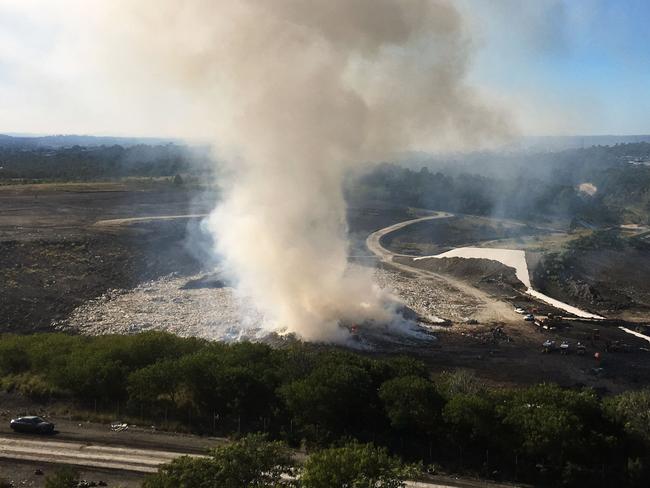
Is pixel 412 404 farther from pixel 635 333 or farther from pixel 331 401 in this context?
pixel 635 333

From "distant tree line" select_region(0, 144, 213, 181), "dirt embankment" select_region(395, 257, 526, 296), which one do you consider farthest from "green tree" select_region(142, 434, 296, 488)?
"distant tree line" select_region(0, 144, 213, 181)

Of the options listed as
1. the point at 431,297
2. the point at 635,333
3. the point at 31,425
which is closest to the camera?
the point at 31,425

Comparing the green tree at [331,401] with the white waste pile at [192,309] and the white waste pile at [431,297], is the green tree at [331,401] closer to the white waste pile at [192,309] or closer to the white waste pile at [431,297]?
the white waste pile at [192,309]

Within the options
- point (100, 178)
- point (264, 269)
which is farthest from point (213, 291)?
point (100, 178)

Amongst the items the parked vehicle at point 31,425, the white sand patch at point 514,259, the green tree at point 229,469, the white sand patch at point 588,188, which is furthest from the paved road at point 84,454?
the white sand patch at point 588,188

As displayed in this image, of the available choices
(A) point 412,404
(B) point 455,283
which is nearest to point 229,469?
(A) point 412,404

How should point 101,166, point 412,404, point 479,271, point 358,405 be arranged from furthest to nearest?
point 101,166 → point 479,271 → point 358,405 → point 412,404

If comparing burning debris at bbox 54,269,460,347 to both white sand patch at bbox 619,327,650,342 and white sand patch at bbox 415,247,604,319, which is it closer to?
white sand patch at bbox 415,247,604,319

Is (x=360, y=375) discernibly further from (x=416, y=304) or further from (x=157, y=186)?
(x=157, y=186)

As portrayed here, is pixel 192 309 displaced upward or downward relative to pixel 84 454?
downward
